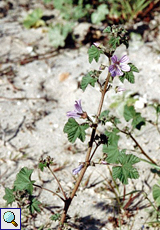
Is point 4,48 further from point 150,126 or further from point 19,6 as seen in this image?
point 150,126

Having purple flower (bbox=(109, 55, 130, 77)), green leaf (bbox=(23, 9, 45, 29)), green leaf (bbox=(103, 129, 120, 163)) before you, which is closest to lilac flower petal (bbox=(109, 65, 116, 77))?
purple flower (bbox=(109, 55, 130, 77))

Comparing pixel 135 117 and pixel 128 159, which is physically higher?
pixel 135 117

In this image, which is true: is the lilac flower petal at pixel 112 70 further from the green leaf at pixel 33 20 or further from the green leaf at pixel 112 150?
the green leaf at pixel 33 20

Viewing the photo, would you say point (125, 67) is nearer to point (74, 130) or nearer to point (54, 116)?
point (74, 130)

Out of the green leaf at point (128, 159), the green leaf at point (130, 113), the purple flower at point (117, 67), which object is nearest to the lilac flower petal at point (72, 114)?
the purple flower at point (117, 67)

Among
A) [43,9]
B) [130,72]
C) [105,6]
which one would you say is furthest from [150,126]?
[43,9]

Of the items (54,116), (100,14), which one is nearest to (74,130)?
(54,116)
